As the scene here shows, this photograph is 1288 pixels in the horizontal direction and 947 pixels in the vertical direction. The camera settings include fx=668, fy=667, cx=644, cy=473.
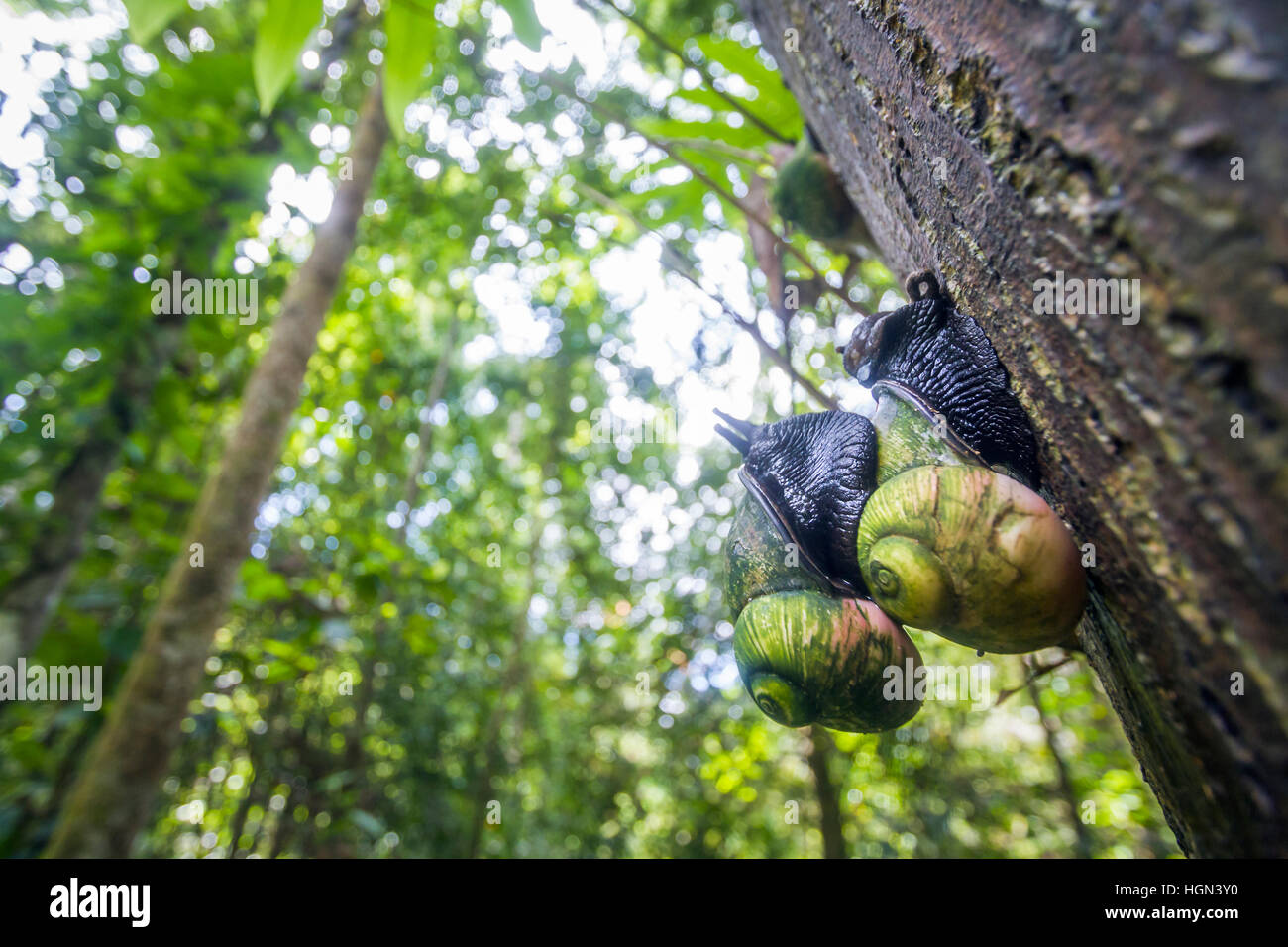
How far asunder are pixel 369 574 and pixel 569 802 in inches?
127

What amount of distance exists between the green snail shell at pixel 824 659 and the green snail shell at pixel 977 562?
0.06 m

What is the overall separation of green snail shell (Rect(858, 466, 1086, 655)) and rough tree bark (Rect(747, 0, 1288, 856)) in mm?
35

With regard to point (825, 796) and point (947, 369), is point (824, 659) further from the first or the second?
point (825, 796)

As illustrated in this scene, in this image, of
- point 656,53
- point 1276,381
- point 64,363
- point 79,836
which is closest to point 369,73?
point 656,53

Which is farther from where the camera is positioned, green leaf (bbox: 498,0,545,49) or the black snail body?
green leaf (bbox: 498,0,545,49)

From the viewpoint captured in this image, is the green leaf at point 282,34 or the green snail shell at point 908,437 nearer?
the green snail shell at point 908,437

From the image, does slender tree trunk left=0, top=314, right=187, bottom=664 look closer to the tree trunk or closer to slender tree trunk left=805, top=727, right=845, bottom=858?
the tree trunk

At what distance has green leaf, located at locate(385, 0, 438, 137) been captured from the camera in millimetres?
1279

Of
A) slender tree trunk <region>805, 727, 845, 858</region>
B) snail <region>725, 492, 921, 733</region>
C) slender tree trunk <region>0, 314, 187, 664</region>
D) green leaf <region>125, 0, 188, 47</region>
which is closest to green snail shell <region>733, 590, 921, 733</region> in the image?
snail <region>725, 492, 921, 733</region>

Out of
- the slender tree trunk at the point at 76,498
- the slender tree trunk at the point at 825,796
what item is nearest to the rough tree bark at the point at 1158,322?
the slender tree trunk at the point at 76,498

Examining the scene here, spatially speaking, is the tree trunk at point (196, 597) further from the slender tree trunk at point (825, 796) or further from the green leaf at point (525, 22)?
the slender tree trunk at point (825, 796)

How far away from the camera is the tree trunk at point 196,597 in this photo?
2.01m

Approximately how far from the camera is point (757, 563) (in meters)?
0.76

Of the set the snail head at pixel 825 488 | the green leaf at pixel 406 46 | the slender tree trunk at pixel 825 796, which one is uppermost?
the green leaf at pixel 406 46
